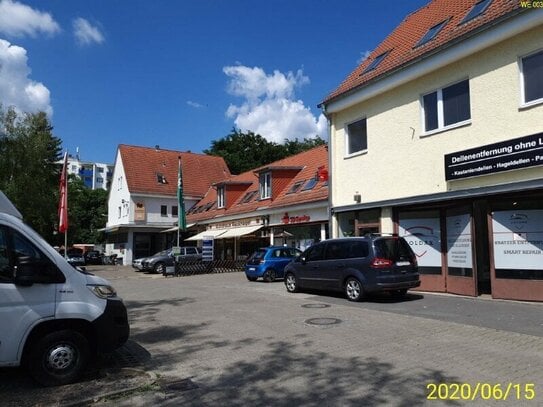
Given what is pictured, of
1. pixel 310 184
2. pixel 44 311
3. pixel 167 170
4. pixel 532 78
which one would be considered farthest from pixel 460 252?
pixel 167 170

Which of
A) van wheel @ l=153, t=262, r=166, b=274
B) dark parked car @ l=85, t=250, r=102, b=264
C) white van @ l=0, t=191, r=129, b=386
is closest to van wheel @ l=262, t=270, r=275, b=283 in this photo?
van wheel @ l=153, t=262, r=166, b=274

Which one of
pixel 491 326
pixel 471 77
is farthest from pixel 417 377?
pixel 471 77

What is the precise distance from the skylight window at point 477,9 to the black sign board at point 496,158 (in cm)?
429

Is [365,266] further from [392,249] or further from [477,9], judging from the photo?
[477,9]

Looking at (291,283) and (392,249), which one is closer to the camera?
(392,249)

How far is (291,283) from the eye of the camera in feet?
53.8

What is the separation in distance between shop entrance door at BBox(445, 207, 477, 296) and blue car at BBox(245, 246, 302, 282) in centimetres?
806

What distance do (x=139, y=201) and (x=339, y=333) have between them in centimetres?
3912

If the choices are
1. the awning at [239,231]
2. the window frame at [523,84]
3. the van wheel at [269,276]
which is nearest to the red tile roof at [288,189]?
the awning at [239,231]

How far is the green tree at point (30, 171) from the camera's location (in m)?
29.9

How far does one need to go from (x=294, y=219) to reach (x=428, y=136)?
1155cm
